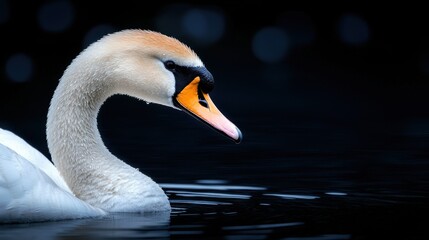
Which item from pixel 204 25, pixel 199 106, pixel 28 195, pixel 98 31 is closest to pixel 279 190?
pixel 199 106

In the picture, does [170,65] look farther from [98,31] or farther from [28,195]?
[98,31]

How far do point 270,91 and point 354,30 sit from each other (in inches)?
330

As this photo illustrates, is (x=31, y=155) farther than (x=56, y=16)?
No

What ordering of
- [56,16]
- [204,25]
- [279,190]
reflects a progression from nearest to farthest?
[279,190], [56,16], [204,25]

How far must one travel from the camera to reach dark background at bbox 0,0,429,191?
11.4m

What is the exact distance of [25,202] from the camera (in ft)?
26.3

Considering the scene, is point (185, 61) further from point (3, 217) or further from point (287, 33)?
point (287, 33)

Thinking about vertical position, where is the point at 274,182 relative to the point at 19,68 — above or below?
below

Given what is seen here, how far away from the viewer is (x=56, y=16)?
89.8 feet

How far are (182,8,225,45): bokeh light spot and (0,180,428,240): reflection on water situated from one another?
57.1 feet

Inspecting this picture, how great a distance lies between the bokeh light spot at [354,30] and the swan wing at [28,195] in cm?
1952

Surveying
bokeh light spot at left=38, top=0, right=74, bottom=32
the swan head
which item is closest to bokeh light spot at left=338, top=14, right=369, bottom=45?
Result: bokeh light spot at left=38, top=0, right=74, bottom=32

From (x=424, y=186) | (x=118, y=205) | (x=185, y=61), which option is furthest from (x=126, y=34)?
(x=424, y=186)

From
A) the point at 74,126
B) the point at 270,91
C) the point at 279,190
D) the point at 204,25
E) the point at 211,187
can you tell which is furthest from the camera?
the point at 204,25
